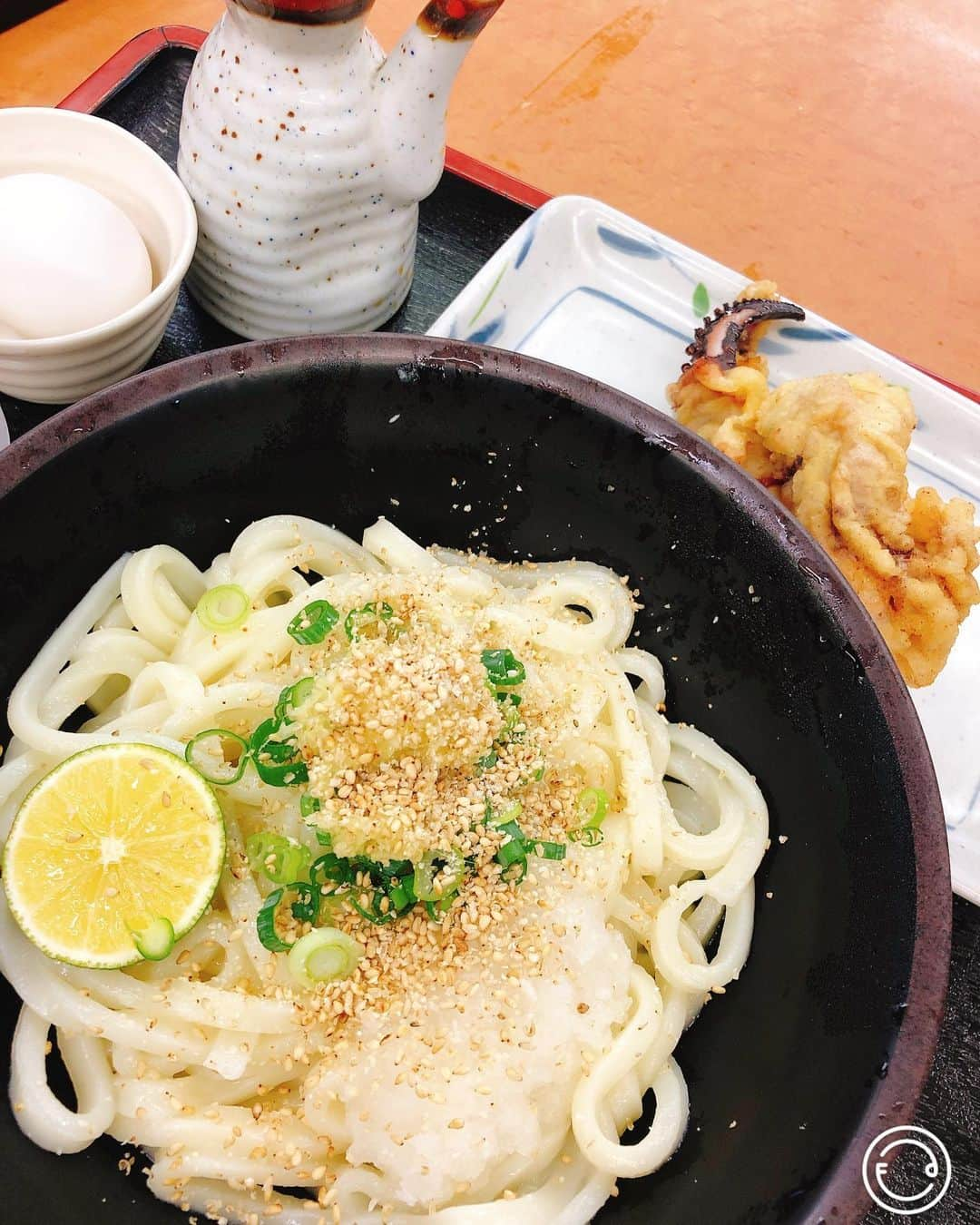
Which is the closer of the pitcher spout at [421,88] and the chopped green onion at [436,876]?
the chopped green onion at [436,876]

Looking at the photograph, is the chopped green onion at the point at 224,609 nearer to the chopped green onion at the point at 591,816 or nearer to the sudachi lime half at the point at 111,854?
the sudachi lime half at the point at 111,854

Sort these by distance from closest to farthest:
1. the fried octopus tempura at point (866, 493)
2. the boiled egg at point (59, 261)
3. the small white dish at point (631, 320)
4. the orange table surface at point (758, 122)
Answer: the boiled egg at point (59, 261), the fried octopus tempura at point (866, 493), the small white dish at point (631, 320), the orange table surface at point (758, 122)

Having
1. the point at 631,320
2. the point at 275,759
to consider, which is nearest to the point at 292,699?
the point at 275,759

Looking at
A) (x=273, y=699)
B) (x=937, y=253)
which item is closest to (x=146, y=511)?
(x=273, y=699)

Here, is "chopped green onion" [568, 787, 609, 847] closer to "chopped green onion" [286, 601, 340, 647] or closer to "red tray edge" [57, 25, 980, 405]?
"chopped green onion" [286, 601, 340, 647]

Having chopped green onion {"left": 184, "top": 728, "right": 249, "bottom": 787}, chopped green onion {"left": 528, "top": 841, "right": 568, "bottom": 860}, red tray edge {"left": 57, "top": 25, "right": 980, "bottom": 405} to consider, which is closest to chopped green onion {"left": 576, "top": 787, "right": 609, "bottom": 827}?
chopped green onion {"left": 528, "top": 841, "right": 568, "bottom": 860}

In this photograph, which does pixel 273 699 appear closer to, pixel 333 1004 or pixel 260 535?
pixel 260 535

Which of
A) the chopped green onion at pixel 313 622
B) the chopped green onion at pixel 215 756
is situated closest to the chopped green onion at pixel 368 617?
the chopped green onion at pixel 313 622
